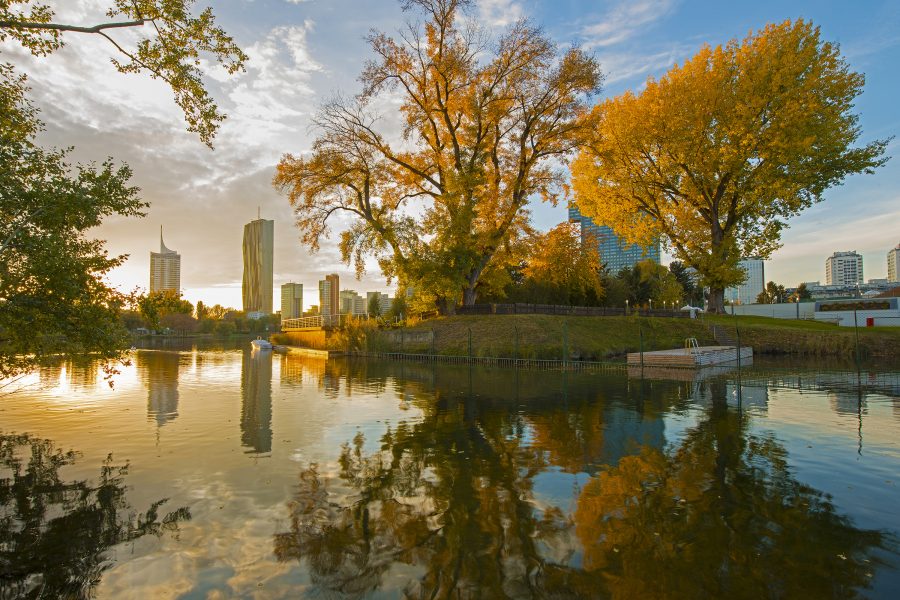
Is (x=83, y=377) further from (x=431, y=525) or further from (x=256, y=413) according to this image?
(x=431, y=525)

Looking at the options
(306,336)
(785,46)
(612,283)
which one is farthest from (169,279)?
(785,46)

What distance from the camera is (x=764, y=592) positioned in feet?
13.9

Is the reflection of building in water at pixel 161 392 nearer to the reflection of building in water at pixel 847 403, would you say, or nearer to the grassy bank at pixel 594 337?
the grassy bank at pixel 594 337

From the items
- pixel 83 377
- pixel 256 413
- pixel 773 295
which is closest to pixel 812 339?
pixel 256 413

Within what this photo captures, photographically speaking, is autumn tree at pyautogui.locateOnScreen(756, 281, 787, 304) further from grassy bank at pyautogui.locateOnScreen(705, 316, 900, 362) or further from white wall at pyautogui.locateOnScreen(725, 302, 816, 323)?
grassy bank at pyautogui.locateOnScreen(705, 316, 900, 362)

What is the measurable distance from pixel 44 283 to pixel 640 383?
17.0 meters

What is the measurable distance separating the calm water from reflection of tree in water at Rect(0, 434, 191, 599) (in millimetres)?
30

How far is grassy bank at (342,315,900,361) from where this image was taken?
93.1 feet

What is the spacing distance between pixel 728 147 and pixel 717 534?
35.3m

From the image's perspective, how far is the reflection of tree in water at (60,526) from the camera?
4.57 m

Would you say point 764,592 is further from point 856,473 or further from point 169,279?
point 169,279

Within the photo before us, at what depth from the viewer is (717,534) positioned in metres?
5.37

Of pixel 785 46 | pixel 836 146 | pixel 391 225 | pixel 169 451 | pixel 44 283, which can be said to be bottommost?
pixel 169 451

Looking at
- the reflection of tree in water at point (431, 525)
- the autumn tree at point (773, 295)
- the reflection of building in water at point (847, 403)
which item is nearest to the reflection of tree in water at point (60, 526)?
the reflection of tree in water at point (431, 525)
